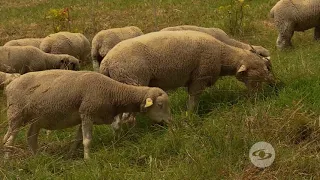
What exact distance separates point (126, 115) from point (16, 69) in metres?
4.46

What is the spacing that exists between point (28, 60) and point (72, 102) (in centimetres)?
496

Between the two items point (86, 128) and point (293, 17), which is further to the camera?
point (293, 17)

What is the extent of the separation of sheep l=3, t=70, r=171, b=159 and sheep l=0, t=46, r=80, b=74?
416 cm

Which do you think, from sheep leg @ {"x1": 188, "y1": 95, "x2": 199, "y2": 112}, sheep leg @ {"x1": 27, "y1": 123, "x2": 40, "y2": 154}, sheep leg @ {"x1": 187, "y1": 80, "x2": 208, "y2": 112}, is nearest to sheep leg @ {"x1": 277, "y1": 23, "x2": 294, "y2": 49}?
sheep leg @ {"x1": 187, "y1": 80, "x2": 208, "y2": 112}

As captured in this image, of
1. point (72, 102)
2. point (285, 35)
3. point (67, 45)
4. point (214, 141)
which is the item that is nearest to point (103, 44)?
point (67, 45)

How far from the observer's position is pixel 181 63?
780 cm

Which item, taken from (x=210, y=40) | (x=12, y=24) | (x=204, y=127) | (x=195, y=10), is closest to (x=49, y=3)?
(x=12, y=24)

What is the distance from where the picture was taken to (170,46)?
25.6 ft

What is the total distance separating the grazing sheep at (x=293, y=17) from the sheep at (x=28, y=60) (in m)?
4.42

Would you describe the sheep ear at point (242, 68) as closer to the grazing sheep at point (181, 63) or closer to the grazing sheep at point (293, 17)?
the grazing sheep at point (181, 63)

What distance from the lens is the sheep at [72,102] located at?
663 cm

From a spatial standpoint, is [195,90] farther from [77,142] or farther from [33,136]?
[33,136]

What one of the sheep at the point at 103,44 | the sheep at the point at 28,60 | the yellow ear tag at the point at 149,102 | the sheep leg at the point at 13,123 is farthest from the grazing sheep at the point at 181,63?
the sheep at the point at 28,60

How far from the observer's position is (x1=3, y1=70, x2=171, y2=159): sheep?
6.63 meters
